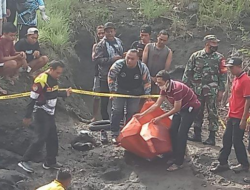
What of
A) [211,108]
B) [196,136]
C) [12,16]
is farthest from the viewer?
[12,16]

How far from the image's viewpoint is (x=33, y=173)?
761cm

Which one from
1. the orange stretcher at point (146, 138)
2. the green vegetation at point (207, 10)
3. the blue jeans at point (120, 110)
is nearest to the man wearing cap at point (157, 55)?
the blue jeans at point (120, 110)

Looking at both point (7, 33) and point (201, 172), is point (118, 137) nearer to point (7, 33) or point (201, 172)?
point (201, 172)

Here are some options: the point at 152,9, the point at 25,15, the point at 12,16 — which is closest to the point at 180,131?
the point at 25,15

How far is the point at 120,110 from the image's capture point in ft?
28.0

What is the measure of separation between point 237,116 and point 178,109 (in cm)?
84

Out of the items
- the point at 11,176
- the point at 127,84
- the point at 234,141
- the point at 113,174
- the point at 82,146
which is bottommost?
the point at 113,174

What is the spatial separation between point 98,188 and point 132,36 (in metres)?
6.13

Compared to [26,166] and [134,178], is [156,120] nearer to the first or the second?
[134,178]

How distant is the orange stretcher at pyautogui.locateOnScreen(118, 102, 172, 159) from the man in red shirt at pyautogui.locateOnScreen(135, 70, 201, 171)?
12 centimetres

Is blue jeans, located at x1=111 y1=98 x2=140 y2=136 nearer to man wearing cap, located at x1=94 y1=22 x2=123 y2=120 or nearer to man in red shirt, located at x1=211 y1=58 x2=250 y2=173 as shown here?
man wearing cap, located at x1=94 y1=22 x2=123 y2=120

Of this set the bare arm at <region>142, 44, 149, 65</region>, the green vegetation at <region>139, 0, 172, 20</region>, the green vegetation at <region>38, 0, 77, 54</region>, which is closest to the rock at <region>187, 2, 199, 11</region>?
the green vegetation at <region>139, 0, 172, 20</region>

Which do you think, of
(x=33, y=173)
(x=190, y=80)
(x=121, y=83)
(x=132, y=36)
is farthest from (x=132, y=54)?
(x=132, y=36)

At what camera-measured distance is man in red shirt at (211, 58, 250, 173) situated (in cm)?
725
